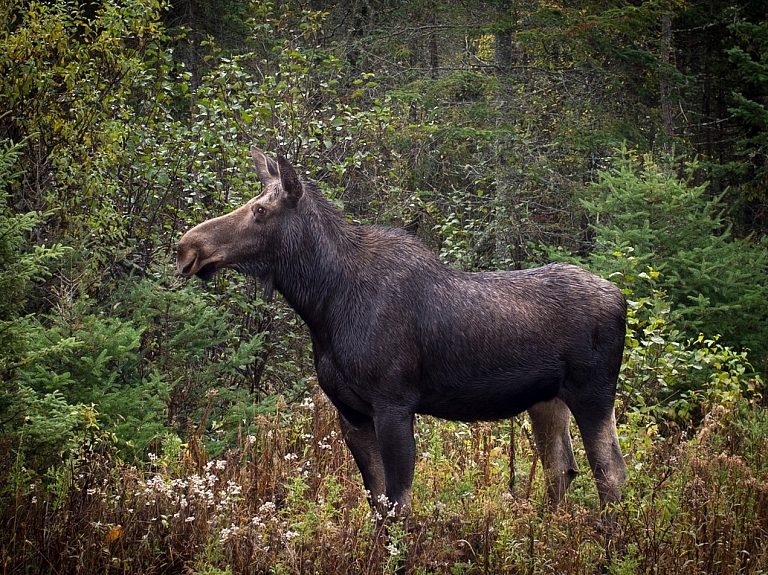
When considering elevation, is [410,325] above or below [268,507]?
above

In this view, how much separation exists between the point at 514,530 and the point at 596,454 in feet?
2.64

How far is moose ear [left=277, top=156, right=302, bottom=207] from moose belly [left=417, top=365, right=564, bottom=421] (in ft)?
4.50

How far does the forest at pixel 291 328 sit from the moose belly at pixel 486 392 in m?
0.54

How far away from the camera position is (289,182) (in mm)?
5062

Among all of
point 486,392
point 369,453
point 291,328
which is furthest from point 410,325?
point 291,328

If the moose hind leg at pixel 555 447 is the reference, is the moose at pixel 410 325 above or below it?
above

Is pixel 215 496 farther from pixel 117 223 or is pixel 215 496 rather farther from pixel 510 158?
pixel 510 158

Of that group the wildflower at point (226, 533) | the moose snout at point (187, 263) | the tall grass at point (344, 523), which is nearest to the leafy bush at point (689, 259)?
the tall grass at point (344, 523)

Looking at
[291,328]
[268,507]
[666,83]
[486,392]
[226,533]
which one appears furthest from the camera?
[666,83]

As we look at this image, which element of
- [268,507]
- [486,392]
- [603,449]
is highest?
[486,392]

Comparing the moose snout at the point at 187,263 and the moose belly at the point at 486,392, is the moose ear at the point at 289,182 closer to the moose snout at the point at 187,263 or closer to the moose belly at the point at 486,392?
the moose snout at the point at 187,263

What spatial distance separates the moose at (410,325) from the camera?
4.88 m

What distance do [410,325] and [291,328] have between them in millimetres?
4042

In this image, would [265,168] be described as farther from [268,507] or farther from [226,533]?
[226,533]
